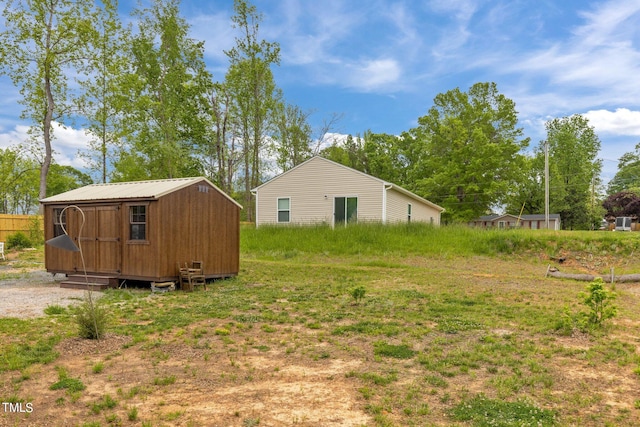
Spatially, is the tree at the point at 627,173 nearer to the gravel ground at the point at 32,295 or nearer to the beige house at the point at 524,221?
the beige house at the point at 524,221

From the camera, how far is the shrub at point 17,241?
1847 cm

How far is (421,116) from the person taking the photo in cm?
3728

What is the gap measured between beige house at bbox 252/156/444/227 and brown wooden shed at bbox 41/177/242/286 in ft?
31.7

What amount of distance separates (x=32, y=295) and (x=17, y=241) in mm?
12515

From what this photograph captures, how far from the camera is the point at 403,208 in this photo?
22.2 meters

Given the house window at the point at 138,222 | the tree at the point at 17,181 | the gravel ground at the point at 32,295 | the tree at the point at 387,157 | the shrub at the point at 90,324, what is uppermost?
the tree at the point at 387,157

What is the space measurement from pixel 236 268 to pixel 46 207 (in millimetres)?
5345

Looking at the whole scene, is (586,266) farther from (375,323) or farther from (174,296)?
(174,296)

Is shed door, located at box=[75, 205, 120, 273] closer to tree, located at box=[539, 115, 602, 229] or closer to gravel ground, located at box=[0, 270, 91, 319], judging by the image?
gravel ground, located at box=[0, 270, 91, 319]

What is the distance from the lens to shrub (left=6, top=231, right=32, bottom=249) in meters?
18.5

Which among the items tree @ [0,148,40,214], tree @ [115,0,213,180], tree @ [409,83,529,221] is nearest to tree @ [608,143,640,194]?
tree @ [409,83,529,221]

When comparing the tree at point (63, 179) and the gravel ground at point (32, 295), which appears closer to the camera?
the gravel ground at point (32, 295)

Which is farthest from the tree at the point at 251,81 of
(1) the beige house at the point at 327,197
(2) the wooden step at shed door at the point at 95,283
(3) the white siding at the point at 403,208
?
(2) the wooden step at shed door at the point at 95,283

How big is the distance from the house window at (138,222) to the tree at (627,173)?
58284 mm
